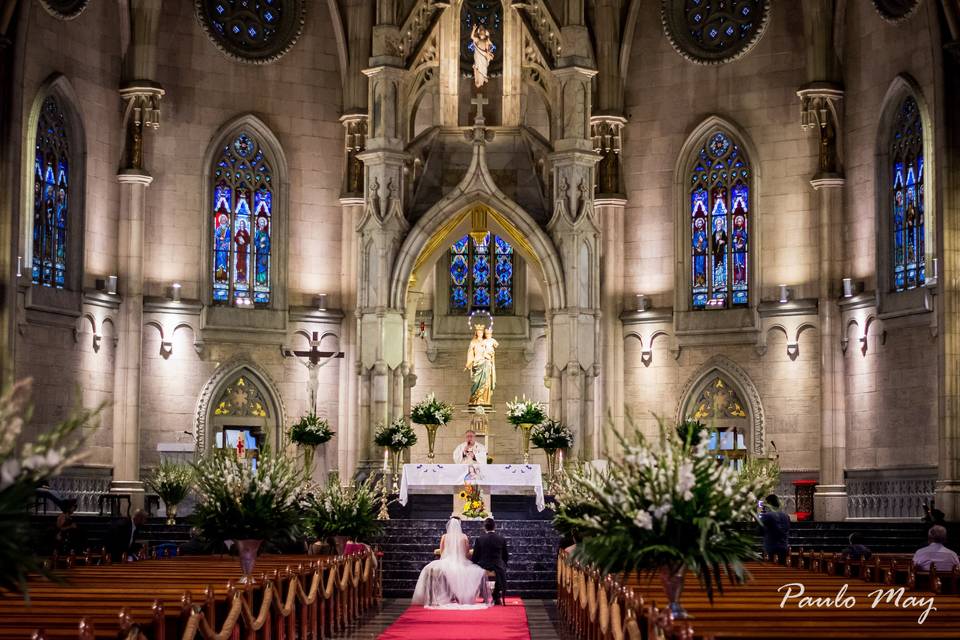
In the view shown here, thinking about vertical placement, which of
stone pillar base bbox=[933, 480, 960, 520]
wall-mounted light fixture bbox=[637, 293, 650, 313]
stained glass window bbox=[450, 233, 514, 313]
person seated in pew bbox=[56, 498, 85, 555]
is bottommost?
Answer: person seated in pew bbox=[56, 498, 85, 555]

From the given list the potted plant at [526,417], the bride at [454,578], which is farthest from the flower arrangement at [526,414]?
the bride at [454,578]

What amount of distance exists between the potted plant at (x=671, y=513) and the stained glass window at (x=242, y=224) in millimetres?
24235

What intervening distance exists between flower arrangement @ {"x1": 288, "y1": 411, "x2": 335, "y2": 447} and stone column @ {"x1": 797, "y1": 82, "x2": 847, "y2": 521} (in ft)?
34.0

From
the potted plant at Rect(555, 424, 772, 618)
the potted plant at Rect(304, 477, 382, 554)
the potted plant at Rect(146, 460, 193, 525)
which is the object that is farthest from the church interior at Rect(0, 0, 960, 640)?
the potted plant at Rect(555, 424, 772, 618)

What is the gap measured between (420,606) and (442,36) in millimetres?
14660

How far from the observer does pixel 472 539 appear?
27250 mm

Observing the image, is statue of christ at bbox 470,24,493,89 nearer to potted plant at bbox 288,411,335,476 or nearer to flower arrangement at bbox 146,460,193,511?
potted plant at bbox 288,411,335,476

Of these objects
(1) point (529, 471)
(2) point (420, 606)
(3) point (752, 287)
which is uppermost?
(3) point (752, 287)

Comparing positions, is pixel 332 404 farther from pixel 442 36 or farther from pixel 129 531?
pixel 129 531

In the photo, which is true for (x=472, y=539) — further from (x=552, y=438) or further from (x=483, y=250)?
(x=483, y=250)

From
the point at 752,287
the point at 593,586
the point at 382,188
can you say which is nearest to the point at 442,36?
the point at 382,188

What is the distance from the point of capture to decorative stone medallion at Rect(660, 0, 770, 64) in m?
34.9

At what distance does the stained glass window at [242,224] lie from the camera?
3497 centimetres

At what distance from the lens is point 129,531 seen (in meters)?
22.3
